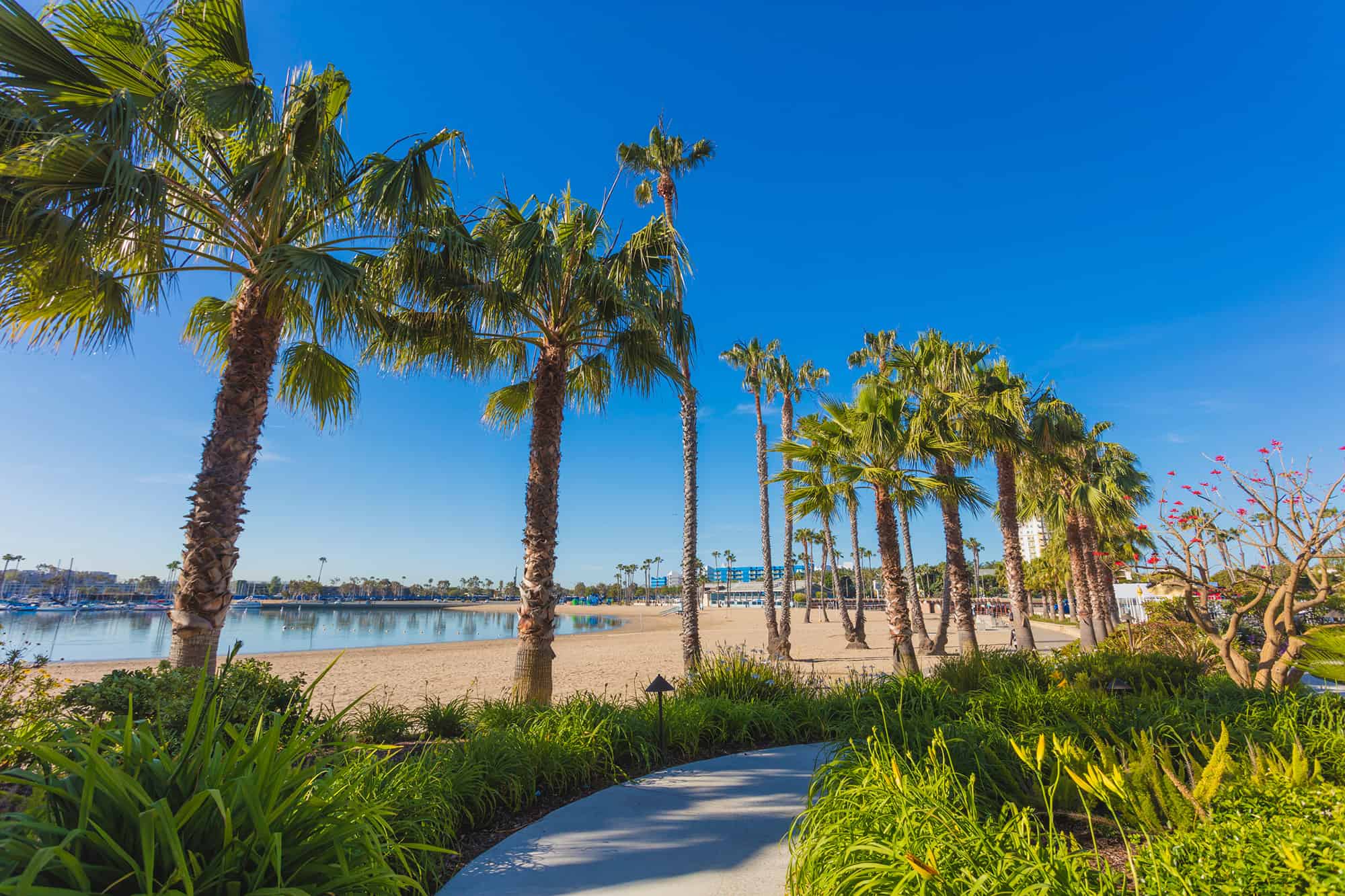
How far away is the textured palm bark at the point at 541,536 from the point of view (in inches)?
338

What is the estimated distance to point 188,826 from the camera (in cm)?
216

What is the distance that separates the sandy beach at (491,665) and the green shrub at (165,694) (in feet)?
9.21

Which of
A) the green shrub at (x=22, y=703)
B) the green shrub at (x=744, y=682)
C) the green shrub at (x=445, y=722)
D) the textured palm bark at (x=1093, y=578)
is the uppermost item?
the textured palm bark at (x=1093, y=578)

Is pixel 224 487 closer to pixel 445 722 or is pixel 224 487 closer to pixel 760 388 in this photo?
pixel 445 722

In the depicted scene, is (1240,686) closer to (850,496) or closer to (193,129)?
(850,496)

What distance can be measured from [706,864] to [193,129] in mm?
9092

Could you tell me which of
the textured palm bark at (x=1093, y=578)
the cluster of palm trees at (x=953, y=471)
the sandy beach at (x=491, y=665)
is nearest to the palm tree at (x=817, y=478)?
the cluster of palm trees at (x=953, y=471)

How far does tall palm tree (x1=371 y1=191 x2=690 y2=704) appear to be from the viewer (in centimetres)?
862

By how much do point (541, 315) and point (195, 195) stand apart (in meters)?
4.45

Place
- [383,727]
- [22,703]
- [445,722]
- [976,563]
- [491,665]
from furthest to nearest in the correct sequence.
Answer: [976,563], [491,665], [445,722], [383,727], [22,703]

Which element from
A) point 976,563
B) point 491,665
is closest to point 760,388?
point 491,665

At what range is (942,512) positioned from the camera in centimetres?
1475

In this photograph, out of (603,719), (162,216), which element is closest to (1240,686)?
(603,719)

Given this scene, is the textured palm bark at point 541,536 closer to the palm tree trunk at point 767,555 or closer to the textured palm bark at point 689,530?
the textured palm bark at point 689,530
